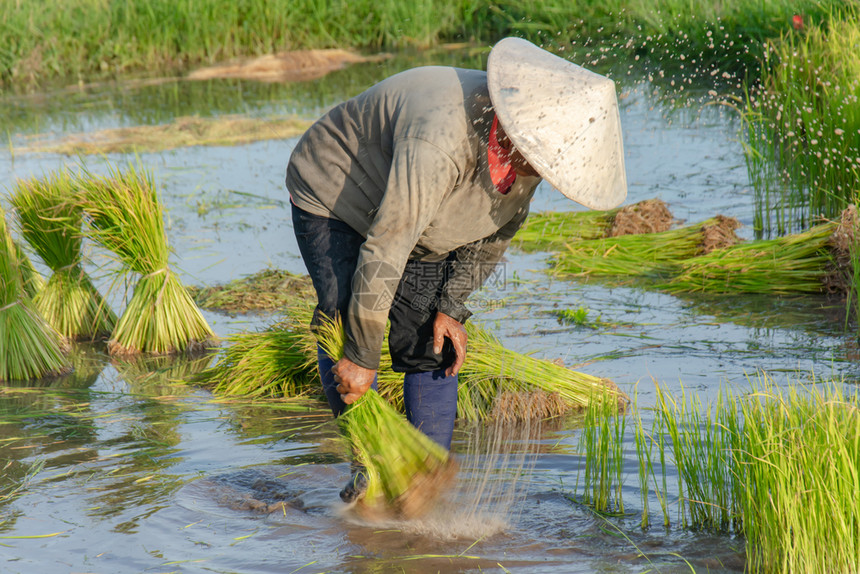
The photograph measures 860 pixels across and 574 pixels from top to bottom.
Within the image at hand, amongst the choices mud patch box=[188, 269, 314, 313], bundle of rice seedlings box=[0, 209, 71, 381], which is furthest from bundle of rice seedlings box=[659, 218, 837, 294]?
bundle of rice seedlings box=[0, 209, 71, 381]

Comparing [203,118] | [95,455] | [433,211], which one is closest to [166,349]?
[95,455]

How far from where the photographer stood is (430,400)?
3.18 meters

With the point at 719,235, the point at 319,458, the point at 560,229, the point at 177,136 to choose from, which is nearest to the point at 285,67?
A: the point at 177,136

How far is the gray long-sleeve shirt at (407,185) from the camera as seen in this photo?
8.21ft

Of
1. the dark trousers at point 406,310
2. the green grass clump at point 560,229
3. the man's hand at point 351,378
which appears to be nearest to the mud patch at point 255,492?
the dark trousers at point 406,310

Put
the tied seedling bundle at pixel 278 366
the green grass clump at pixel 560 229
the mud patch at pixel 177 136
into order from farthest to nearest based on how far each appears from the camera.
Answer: the mud patch at pixel 177 136 < the green grass clump at pixel 560 229 < the tied seedling bundle at pixel 278 366

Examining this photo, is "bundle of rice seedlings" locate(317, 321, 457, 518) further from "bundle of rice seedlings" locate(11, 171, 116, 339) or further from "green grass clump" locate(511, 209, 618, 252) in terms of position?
"green grass clump" locate(511, 209, 618, 252)

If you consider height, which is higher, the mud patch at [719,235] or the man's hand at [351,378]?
the mud patch at [719,235]

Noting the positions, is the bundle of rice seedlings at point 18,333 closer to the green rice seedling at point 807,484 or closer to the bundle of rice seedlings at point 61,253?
the bundle of rice seedlings at point 61,253

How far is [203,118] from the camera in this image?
34.5ft

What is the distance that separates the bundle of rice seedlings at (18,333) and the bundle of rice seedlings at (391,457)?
7.64 feet

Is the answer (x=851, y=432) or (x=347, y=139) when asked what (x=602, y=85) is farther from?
(x=851, y=432)

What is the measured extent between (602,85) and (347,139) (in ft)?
2.60

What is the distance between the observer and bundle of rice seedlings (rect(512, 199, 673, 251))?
6332 mm
